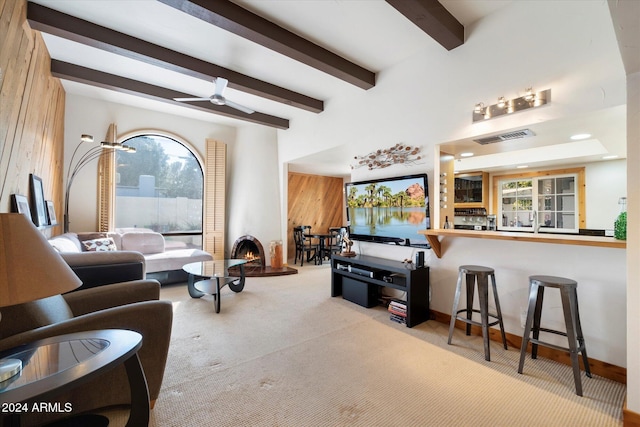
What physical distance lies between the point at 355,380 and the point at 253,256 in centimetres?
422

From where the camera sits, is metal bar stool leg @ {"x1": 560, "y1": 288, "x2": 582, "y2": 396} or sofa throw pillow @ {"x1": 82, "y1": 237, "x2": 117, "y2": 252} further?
sofa throw pillow @ {"x1": 82, "y1": 237, "x2": 117, "y2": 252}

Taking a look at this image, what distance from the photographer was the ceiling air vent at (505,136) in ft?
8.41

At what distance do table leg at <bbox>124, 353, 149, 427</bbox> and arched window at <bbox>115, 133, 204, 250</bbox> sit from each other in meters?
4.50

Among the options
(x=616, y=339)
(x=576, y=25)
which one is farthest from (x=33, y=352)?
(x=576, y=25)

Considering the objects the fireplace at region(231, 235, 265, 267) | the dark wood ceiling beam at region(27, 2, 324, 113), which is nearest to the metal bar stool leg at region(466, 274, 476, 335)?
the dark wood ceiling beam at region(27, 2, 324, 113)

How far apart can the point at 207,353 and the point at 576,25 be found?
13.1 ft

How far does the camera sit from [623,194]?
13.9 feet

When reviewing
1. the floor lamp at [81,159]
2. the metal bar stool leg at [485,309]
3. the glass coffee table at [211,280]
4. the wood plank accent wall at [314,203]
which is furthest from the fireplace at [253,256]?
the metal bar stool leg at [485,309]

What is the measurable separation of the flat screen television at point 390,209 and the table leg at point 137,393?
9.34ft

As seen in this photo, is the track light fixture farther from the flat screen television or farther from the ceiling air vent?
the flat screen television

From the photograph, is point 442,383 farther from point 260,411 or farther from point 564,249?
point 564,249

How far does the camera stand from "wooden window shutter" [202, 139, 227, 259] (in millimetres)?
5891

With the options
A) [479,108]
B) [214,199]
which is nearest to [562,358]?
[479,108]

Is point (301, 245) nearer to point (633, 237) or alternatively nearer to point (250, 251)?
point (250, 251)
